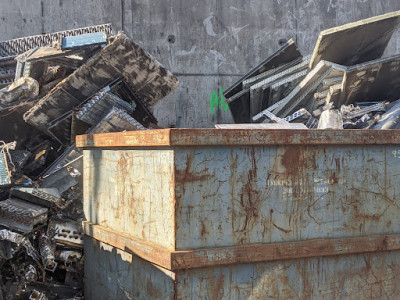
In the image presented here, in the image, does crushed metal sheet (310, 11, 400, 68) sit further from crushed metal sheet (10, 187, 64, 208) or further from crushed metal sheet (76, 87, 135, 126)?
crushed metal sheet (10, 187, 64, 208)

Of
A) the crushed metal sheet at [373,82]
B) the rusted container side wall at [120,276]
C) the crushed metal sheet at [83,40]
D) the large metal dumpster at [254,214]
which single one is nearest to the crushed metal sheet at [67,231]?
the rusted container side wall at [120,276]

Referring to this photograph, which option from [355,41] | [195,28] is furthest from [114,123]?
[195,28]

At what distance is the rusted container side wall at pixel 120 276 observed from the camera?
2.52 meters

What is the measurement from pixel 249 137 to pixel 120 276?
1334mm

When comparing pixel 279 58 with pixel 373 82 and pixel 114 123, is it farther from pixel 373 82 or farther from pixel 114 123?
pixel 114 123

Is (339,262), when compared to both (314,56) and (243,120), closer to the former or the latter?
(314,56)

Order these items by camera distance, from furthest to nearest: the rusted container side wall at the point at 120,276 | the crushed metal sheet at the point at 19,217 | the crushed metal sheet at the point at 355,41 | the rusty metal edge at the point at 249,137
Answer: the crushed metal sheet at the point at 355,41, the crushed metal sheet at the point at 19,217, the rusted container side wall at the point at 120,276, the rusty metal edge at the point at 249,137

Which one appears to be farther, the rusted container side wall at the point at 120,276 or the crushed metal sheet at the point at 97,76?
the crushed metal sheet at the point at 97,76

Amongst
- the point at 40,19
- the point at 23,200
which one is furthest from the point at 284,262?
the point at 40,19

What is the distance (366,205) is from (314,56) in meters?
2.81

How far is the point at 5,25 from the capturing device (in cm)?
673

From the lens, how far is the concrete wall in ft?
22.4

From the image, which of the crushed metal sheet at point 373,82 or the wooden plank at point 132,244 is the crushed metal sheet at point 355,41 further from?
the wooden plank at point 132,244

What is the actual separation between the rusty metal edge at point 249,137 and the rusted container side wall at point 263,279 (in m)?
0.71
